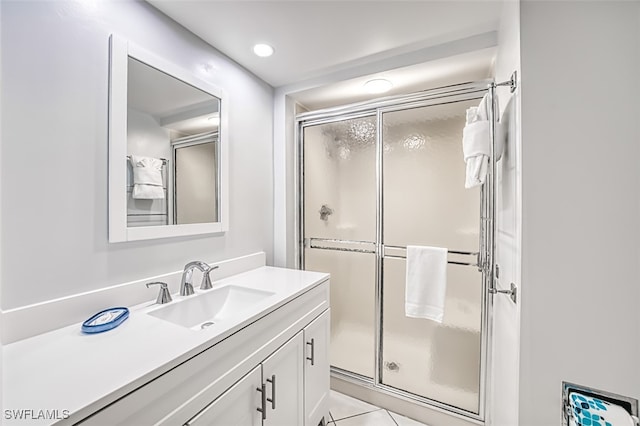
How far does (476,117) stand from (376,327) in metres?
1.47

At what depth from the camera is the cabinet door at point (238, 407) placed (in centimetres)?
84

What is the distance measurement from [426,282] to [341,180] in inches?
37.1

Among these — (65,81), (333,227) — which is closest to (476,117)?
(333,227)

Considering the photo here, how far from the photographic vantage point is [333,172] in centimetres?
211

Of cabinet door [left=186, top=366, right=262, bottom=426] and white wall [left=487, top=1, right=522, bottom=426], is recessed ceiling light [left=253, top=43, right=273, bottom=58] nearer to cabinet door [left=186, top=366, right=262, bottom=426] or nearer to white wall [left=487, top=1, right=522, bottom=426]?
white wall [left=487, top=1, right=522, bottom=426]

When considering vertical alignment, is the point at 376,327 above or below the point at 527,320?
below

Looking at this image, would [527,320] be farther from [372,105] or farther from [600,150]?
[372,105]

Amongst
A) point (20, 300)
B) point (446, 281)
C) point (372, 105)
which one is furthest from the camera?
point (372, 105)

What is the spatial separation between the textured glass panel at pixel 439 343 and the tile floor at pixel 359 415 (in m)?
0.18

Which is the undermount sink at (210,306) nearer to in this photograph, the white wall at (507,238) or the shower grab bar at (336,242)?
the shower grab bar at (336,242)

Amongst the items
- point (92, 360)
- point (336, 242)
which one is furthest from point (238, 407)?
point (336, 242)

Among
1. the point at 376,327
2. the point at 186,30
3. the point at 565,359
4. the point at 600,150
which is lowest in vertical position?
the point at 376,327

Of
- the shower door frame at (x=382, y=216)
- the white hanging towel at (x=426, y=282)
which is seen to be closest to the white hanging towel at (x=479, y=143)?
the shower door frame at (x=382, y=216)

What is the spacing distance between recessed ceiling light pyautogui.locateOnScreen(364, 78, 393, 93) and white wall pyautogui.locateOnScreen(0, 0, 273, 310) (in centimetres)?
126
